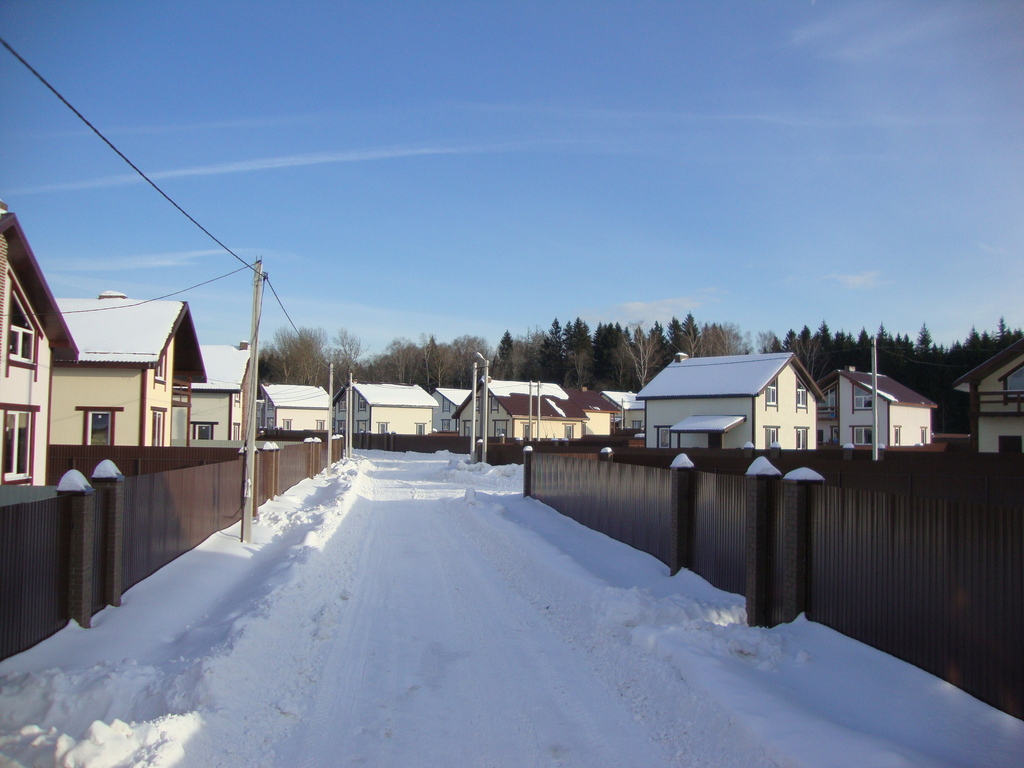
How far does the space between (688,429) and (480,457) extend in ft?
37.0

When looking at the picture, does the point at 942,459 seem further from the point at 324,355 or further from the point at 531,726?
the point at 324,355

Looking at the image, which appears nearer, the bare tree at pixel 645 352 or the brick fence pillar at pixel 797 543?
the brick fence pillar at pixel 797 543

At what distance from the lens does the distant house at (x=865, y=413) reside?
52656 millimetres

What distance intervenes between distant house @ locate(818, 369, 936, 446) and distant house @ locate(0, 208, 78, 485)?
1922 inches

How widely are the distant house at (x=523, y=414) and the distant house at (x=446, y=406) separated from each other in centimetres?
1204

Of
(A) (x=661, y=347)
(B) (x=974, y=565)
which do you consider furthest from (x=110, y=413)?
(A) (x=661, y=347)

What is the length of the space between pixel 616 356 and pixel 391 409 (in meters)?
41.5

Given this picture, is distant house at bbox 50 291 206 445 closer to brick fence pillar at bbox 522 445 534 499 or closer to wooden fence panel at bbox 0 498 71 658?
brick fence pillar at bbox 522 445 534 499

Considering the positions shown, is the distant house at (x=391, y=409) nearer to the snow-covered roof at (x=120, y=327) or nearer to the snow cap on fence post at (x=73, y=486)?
the snow-covered roof at (x=120, y=327)

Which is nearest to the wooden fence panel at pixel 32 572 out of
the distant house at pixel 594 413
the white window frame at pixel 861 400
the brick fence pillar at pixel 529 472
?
A: the brick fence pillar at pixel 529 472

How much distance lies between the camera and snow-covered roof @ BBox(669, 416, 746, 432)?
36688 millimetres

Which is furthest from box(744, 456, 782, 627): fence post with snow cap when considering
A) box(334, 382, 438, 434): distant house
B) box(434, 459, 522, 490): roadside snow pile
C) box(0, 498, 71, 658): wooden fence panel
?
box(334, 382, 438, 434): distant house

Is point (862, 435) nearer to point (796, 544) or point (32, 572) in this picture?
point (796, 544)

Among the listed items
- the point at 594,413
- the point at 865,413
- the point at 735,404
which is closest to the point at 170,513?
the point at 735,404
